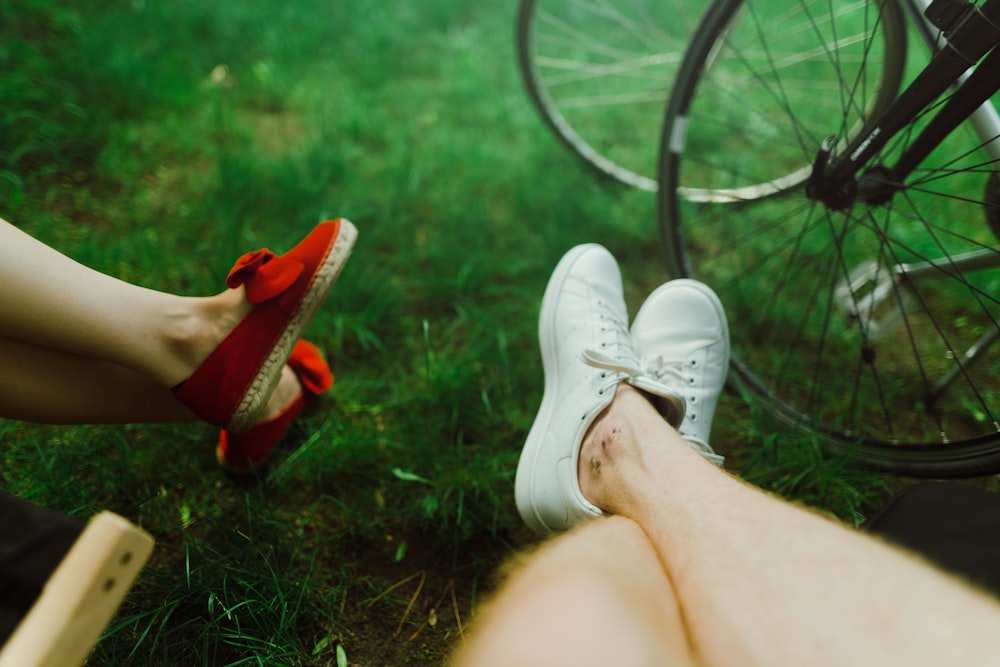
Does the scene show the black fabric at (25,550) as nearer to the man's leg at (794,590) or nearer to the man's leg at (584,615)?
the man's leg at (584,615)

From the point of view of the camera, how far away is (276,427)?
1173 mm

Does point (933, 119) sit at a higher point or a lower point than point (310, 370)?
higher

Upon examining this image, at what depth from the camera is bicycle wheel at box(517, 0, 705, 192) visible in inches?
73.8

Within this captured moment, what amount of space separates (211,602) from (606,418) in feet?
2.19

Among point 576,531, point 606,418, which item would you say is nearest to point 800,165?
point 606,418

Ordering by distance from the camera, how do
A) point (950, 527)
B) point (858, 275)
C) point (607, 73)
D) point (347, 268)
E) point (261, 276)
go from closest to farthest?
1. point (950, 527)
2. point (261, 276)
3. point (858, 275)
4. point (347, 268)
5. point (607, 73)

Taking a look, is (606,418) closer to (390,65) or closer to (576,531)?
(576,531)

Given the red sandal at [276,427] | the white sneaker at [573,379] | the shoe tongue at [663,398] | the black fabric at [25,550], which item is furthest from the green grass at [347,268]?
the black fabric at [25,550]

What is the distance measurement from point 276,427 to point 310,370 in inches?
5.2

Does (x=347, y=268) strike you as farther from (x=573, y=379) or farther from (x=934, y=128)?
(x=934, y=128)

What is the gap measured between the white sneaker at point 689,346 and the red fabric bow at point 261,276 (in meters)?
0.67

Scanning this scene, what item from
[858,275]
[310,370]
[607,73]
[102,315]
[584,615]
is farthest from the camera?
[607,73]

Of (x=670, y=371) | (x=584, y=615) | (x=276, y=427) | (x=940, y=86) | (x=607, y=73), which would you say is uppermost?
(x=940, y=86)

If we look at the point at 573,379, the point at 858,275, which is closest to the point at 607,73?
the point at 858,275
